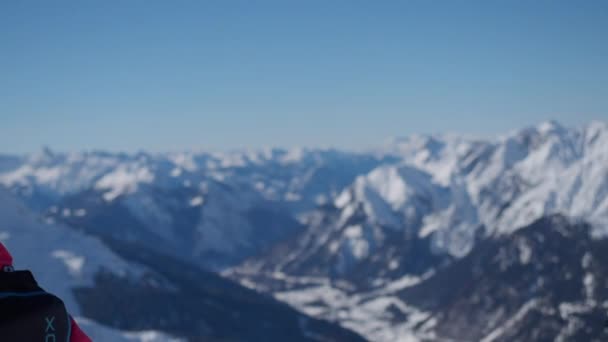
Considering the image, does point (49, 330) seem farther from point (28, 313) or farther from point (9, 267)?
point (9, 267)

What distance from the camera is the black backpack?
10.5 metres

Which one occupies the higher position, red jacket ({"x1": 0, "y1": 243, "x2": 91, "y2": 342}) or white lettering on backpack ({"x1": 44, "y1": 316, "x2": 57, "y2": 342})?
red jacket ({"x1": 0, "y1": 243, "x2": 91, "y2": 342})

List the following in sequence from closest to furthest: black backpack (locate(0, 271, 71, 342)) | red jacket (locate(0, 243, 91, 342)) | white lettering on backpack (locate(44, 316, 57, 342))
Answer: black backpack (locate(0, 271, 71, 342)) < white lettering on backpack (locate(44, 316, 57, 342)) < red jacket (locate(0, 243, 91, 342))

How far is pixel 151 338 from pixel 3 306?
159m

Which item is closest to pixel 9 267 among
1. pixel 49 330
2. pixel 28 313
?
pixel 28 313

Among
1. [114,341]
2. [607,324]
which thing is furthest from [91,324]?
[607,324]

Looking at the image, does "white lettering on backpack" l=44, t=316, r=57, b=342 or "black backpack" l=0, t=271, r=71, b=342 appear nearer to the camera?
"black backpack" l=0, t=271, r=71, b=342

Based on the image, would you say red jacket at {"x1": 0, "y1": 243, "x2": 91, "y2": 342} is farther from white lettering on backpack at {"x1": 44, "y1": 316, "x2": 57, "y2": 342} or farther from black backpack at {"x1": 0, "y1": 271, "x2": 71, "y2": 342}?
white lettering on backpack at {"x1": 44, "y1": 316, "x2": 57, "y2": 342}

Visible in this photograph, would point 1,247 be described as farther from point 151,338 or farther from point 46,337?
point 151,338

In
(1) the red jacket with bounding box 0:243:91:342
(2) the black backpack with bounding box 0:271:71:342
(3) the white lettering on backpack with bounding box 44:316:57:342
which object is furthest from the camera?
(1) the red jacket with bounding box 0:243:91:342

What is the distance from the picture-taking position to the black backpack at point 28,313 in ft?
34.4

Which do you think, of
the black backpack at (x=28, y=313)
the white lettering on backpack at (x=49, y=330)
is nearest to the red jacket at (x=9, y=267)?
the black backpack at (x=28, y=313)

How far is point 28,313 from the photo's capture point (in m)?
10.5

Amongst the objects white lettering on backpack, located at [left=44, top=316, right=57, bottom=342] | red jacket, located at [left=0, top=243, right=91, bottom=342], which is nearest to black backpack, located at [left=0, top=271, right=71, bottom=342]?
white lettering on backpack, located at [left=44, top=316, right=57, bottom=342]
